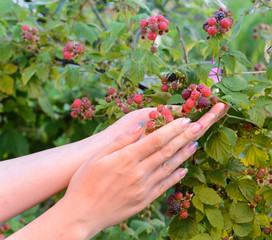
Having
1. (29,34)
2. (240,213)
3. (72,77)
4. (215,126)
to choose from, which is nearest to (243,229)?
(240,213)

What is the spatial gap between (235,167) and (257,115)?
17 cm

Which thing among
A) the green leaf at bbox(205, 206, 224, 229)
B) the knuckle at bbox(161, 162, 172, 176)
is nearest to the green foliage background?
the green leaf at bbox(205, 206, 224, 229)

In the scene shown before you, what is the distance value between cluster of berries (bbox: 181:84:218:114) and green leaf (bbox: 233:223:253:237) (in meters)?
0.31

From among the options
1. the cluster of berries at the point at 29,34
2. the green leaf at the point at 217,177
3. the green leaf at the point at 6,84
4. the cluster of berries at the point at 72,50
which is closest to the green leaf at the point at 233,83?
the green leaf at the point at 217,177

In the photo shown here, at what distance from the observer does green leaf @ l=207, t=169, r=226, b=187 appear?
0.93 metres

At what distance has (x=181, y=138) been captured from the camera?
2.54ft

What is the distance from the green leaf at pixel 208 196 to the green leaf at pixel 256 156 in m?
0.14

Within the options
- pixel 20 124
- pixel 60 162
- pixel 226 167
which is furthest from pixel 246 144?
pixel 20 124

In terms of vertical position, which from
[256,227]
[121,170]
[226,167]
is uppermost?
[121,170]

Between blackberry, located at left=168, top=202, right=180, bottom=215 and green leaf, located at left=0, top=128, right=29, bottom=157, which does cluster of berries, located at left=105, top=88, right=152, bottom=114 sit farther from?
green leaf, located at left=0, top=128, right=29, bottom=157

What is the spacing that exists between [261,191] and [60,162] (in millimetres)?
511

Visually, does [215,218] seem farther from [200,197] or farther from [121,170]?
[121,170]

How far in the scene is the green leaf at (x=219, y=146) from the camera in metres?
0.85

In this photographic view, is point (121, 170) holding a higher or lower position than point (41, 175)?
higher
